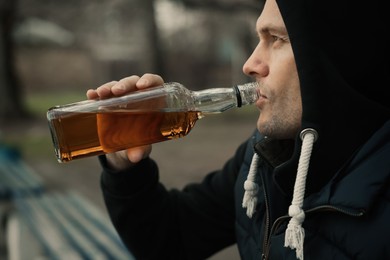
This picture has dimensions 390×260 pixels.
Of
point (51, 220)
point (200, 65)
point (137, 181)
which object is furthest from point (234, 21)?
point (137, 181)

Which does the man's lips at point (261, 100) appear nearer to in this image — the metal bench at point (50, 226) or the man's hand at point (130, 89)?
the man's hand at point (130, 89)

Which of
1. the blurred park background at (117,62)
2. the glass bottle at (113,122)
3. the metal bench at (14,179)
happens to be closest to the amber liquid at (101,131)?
the glass bottle at (113,122)

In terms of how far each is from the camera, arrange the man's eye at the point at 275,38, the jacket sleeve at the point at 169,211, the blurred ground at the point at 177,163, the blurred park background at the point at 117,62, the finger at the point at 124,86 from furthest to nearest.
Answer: the blurred park background at the point at 117,62 < the blurred ground at the point at 177,163 < the jacket sleeve at the point at 169,211 < the finger at the point at 124,86 < the man's eye at the point at 275,38

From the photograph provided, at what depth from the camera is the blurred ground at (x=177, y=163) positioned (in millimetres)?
6727

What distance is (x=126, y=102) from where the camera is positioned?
69.6 inches

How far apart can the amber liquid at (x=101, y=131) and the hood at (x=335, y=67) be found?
1.82 ft

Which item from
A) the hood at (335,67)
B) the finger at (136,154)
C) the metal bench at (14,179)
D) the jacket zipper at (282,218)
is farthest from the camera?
the metal bench at (14,179)

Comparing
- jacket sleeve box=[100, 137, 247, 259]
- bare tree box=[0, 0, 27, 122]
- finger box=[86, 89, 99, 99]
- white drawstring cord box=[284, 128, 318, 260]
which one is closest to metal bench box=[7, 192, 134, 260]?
jacket sleeve box=[100, 137, 247, 259]

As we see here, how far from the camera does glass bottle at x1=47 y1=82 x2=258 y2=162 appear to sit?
1751 mm

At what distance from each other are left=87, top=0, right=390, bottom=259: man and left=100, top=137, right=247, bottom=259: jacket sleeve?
0.20 meters

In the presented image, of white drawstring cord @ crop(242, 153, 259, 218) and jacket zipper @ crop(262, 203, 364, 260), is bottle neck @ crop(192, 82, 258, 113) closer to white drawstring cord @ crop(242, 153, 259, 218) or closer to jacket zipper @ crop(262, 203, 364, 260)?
white drawstring cord @ crop(242, 153, 259, 218)

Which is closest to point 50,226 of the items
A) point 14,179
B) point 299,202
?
point 14,179

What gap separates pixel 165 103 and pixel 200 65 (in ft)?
72.1

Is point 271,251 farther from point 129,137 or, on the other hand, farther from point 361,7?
point 361,7
